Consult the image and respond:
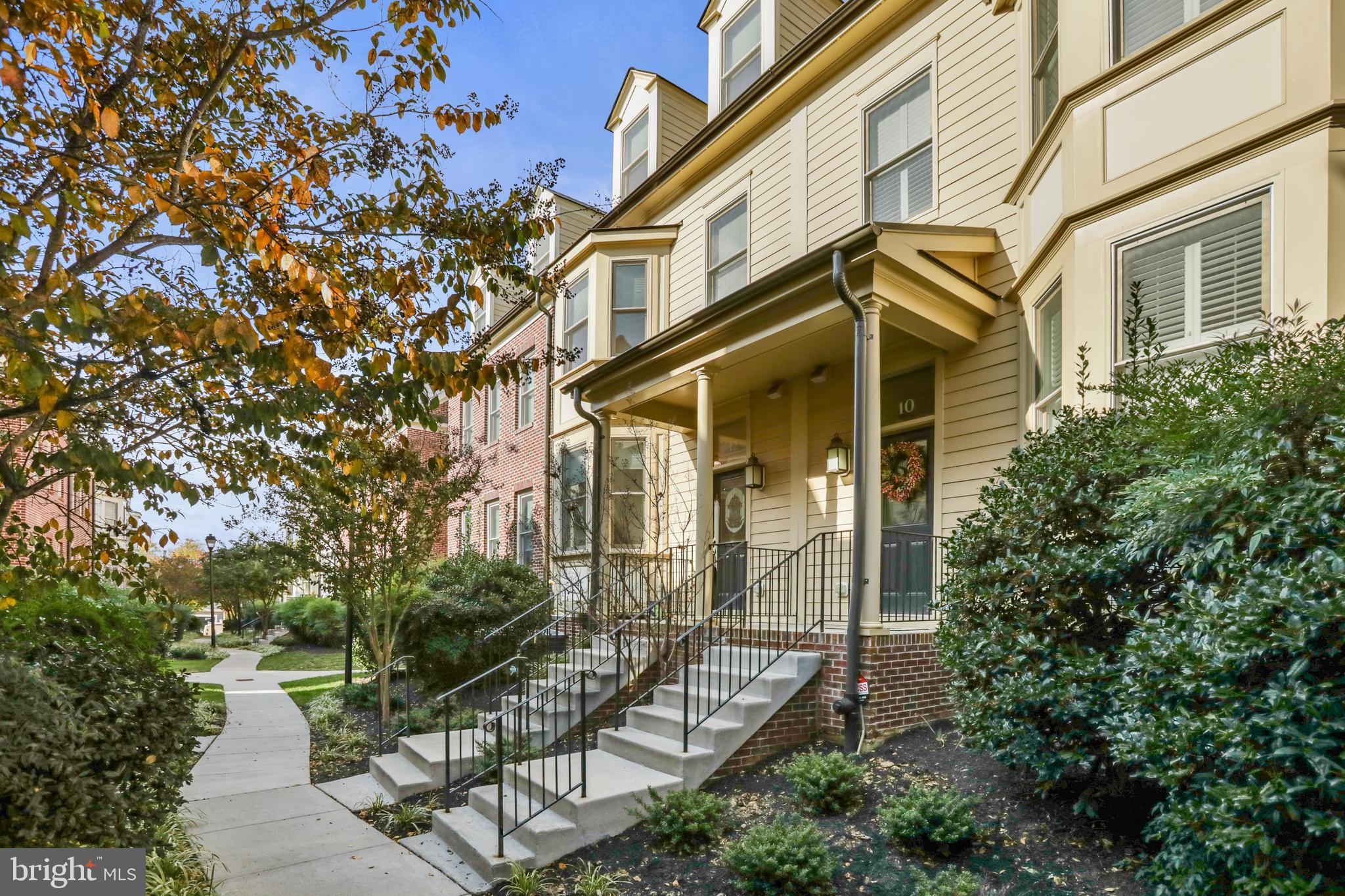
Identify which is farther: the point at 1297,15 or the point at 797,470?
the point at 797,470

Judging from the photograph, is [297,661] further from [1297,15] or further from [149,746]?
[1297,15]

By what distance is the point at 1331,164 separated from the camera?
470 cm

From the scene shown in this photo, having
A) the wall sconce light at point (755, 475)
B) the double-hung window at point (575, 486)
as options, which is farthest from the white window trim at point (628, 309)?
the wall sconce light at point (755, 475)

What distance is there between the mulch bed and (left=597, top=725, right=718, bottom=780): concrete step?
0.19 m

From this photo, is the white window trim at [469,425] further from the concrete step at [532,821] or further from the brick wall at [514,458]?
the concrete step at [532,821]

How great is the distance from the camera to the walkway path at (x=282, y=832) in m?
4.95

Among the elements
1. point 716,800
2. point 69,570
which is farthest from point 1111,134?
point 69,570

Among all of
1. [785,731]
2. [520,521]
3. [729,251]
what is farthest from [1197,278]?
[520,521]

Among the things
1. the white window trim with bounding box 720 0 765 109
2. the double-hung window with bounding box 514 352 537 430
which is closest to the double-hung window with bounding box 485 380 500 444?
the double-hung window with bounding box 514 352 537 430

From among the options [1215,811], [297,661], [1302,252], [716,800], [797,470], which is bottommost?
[297,661]

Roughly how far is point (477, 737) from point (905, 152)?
777 centimetres

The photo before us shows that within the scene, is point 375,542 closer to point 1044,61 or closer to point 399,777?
point 399,777

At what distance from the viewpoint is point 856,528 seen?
21.6 feet

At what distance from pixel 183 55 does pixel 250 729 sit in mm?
8021
